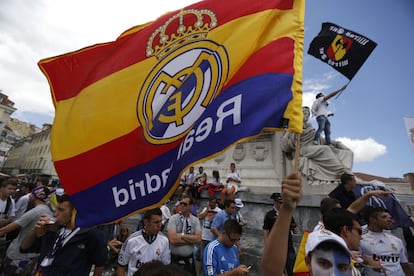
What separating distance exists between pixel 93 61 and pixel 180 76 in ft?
3.91

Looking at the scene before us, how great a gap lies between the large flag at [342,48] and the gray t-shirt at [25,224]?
4.01 meters

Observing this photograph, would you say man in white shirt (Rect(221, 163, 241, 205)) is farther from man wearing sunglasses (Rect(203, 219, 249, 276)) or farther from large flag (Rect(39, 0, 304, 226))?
large flag (Rect(39, 0, 304, 226))

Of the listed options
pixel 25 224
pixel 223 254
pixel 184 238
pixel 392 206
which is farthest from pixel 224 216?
pixel 25 224

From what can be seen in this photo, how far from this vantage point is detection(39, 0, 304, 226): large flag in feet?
6.48

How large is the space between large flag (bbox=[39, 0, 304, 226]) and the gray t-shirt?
128cm

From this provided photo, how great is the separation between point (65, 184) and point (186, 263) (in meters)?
2.58

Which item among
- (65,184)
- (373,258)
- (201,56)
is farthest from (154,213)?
(373,258)

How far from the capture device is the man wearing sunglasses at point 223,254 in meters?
2.80

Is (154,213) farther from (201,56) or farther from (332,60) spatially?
(332,60)

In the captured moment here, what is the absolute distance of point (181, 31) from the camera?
2.51m

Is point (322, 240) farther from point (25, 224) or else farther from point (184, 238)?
point (25, 224)

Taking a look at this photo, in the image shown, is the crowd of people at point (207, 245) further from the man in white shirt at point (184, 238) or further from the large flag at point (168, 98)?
the large flag at point (168, 98)

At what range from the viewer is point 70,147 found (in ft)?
8.17

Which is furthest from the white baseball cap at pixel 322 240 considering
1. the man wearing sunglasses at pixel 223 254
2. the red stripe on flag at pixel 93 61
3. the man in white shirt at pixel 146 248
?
the red stripe on flag at pixel 93 61
